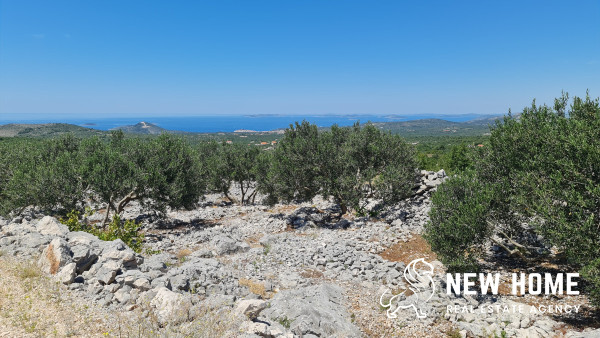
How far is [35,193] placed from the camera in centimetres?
2334

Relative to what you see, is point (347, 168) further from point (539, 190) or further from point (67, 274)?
point (67, 274)

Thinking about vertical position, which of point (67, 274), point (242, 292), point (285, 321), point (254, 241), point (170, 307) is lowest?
point (254, 241)

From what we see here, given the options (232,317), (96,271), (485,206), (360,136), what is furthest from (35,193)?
(485,206)

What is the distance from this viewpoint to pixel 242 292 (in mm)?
14664

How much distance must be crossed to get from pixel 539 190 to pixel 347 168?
58.2ft

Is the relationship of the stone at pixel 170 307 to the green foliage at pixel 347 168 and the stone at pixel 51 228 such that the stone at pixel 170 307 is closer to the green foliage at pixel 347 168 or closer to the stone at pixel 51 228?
the stone at pixel 51 228

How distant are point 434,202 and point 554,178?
210 inches

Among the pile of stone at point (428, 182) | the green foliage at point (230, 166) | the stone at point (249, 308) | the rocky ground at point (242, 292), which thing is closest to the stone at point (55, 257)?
the rocky ground at point (242, 292)

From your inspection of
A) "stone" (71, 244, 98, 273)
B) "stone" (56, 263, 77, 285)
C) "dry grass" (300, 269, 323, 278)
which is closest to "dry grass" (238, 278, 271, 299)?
"dry grass" (300, 269, 323, 278)

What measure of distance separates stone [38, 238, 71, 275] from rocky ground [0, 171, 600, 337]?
0.05 m

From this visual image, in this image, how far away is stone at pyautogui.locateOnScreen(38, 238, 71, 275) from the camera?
512 inches

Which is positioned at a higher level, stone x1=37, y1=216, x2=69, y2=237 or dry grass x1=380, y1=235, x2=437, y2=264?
stone x1=37, y1=216, x2=69, y2=237

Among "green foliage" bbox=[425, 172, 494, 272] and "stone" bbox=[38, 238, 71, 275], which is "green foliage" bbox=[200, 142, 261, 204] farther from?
"green foliage" bbox=[425, 172, 494, 272]

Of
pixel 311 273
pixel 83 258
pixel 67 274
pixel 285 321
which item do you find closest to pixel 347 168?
pixel 311 273
